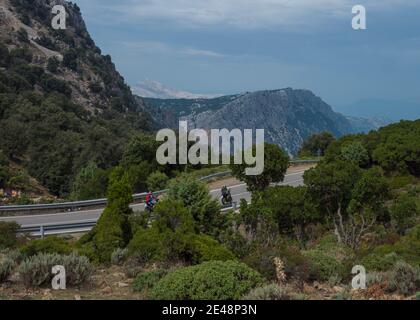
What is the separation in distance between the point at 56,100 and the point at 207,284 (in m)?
75.1

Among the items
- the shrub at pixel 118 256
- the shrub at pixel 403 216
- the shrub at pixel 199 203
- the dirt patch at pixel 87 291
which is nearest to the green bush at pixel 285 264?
the dirt patch at pixel 87 291

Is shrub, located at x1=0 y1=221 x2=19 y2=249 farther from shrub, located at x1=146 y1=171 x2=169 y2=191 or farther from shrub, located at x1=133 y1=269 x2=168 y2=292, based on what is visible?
shrub, located at x1=146 y1=171 x2=169 y2=191

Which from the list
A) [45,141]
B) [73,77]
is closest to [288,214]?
[45,141]

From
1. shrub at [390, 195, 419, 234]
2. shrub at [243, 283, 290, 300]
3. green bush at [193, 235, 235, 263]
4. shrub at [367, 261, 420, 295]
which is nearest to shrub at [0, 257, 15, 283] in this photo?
green bush at [193, 235, 235, 263]

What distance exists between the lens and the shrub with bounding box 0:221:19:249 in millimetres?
14938

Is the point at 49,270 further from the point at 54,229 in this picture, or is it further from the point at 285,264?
the point at 54,229

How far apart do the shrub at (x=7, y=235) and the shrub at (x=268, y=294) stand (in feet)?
28.3

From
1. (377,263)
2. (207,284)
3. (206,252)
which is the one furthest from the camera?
(377,263)

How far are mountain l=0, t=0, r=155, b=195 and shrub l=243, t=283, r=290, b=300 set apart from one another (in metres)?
36.4

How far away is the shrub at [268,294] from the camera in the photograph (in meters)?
8.22

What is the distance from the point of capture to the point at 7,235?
1539 cm

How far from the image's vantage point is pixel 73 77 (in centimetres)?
10606

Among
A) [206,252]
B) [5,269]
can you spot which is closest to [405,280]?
[206,252]

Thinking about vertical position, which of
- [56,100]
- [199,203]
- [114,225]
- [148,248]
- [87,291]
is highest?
[56,100]
